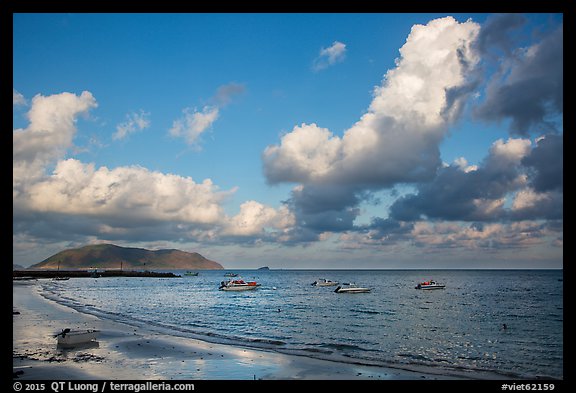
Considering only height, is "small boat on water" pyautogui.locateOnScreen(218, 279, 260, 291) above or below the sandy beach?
below

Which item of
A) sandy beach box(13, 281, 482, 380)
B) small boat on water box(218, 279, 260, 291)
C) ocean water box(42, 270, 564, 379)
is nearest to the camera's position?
sandy beach box(13, 281, 482, 380)

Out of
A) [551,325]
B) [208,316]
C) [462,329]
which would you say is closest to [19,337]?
[208,316]

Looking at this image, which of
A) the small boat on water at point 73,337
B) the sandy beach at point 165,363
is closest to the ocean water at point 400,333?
the sandy beach at point 165,363

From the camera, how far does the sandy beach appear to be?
1859 centimetres

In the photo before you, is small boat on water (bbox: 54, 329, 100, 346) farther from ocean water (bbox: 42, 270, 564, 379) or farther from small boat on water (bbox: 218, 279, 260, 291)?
small boat on water (bbox: 218, 279, 260, 291)

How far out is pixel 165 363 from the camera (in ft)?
70.1

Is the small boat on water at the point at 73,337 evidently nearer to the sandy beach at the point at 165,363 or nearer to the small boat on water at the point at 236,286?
the sandy beach at the point at 165,363

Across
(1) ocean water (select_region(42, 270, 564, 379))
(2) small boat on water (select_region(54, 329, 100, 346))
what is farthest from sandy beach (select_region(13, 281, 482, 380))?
(1) ocean water (select_region(42, 270, 564, 379))

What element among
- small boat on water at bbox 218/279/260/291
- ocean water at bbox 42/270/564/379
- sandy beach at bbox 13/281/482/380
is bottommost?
small boat on water at bbox 218/279/260/291

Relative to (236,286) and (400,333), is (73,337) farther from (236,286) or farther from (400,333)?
(236,286)

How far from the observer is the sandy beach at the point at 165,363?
18.6 metres

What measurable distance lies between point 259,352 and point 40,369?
1230cm

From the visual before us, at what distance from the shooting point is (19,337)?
28.0 meters
